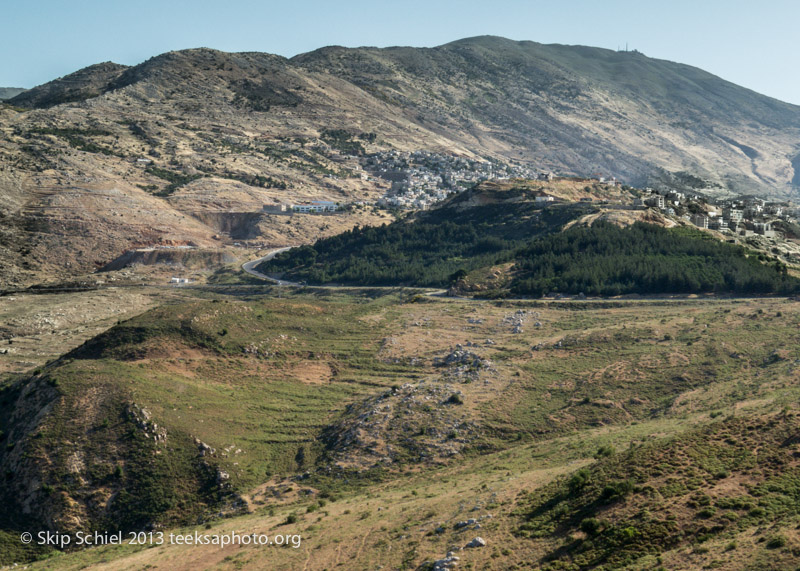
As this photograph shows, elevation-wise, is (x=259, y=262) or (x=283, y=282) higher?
(x=259, y=262)

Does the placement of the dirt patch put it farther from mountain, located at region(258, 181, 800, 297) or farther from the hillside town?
the hillside town

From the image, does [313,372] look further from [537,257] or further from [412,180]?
[412,180]

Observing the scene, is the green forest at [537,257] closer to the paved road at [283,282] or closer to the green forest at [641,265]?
the green forest at [641,265]

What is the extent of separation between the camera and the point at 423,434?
1676 inches

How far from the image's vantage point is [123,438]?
130 ft

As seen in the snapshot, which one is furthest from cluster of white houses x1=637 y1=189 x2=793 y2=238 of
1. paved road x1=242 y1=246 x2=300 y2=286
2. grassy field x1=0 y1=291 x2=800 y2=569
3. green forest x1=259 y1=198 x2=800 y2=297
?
paved road x1=242 y1=246 x2=300 y2=286

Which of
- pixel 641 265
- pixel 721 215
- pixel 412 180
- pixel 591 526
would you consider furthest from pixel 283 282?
pixel 412 180

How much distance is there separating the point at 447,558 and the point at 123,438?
851 inches

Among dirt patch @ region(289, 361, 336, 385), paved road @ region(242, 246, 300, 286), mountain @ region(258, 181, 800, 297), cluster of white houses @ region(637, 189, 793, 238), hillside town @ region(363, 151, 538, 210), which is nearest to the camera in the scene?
dirt patch @ region(289, 361, 336, 385)

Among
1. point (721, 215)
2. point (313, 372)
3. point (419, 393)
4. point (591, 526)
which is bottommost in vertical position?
point (313, 372)

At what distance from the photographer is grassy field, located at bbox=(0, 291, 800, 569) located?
2614 cm

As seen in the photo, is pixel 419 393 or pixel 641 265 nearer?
pixel 419 393

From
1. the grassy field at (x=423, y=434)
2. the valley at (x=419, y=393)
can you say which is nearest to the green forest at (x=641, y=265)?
the valley at (x=419, y=393)

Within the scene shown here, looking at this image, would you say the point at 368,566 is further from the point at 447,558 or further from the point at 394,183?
the point at 394,183
